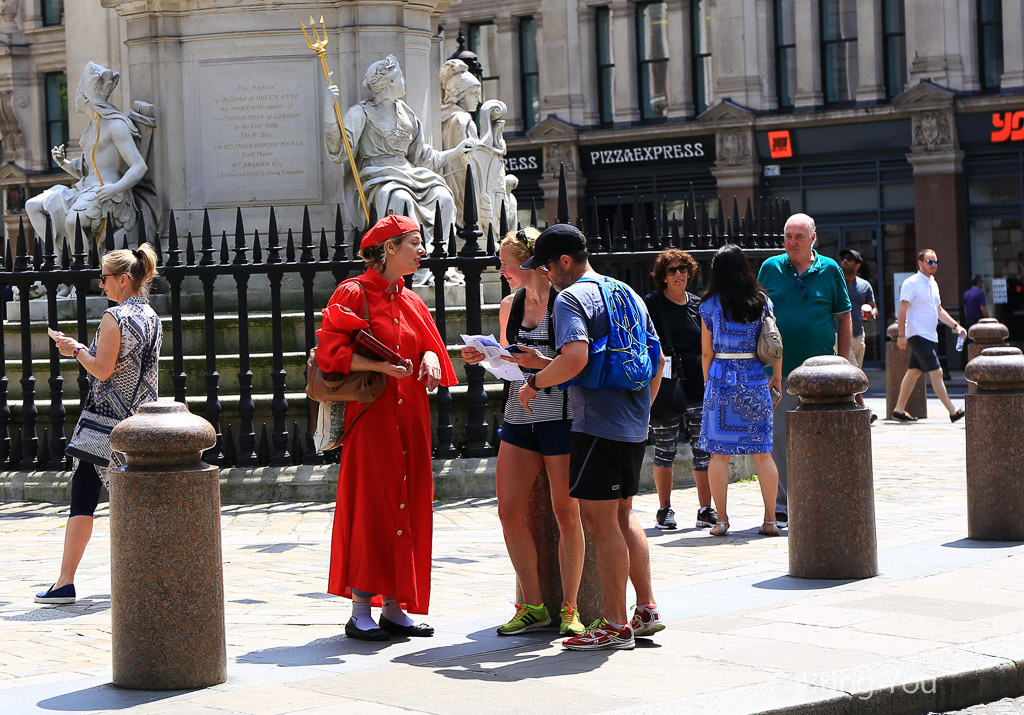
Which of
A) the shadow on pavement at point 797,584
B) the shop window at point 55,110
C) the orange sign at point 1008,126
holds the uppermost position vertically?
the shop window at point 55,110

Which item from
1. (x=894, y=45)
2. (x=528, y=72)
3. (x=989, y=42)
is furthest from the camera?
(x=528, y=72)

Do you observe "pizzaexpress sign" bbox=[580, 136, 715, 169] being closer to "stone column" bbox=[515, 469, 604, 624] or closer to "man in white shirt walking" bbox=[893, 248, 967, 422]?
"man in white shirt walking" bbox=[893, 248, 967, 422]

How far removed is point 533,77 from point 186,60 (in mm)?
26271

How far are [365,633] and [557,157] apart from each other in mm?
32217

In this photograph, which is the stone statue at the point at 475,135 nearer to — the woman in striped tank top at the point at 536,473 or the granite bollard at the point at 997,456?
the granite bollard at the point at 997,456

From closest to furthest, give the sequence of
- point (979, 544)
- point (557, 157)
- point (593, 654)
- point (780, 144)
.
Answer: point (593, 654) → point (979, 544) → point (780, 144) → point (557, 157)

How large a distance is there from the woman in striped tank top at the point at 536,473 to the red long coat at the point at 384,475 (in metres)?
0.37

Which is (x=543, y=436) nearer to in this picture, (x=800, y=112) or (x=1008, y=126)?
(x=1008, y=126)

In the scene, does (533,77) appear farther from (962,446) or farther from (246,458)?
(246,458)

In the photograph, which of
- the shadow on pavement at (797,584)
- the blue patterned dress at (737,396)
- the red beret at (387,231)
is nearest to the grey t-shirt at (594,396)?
the red beret at (387,231)

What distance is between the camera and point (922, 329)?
17250 millimetres

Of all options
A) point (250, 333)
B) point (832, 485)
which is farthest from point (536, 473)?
point (250, 333)

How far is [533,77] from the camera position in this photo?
39.5m

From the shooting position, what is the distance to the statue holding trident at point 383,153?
42.7 ft
